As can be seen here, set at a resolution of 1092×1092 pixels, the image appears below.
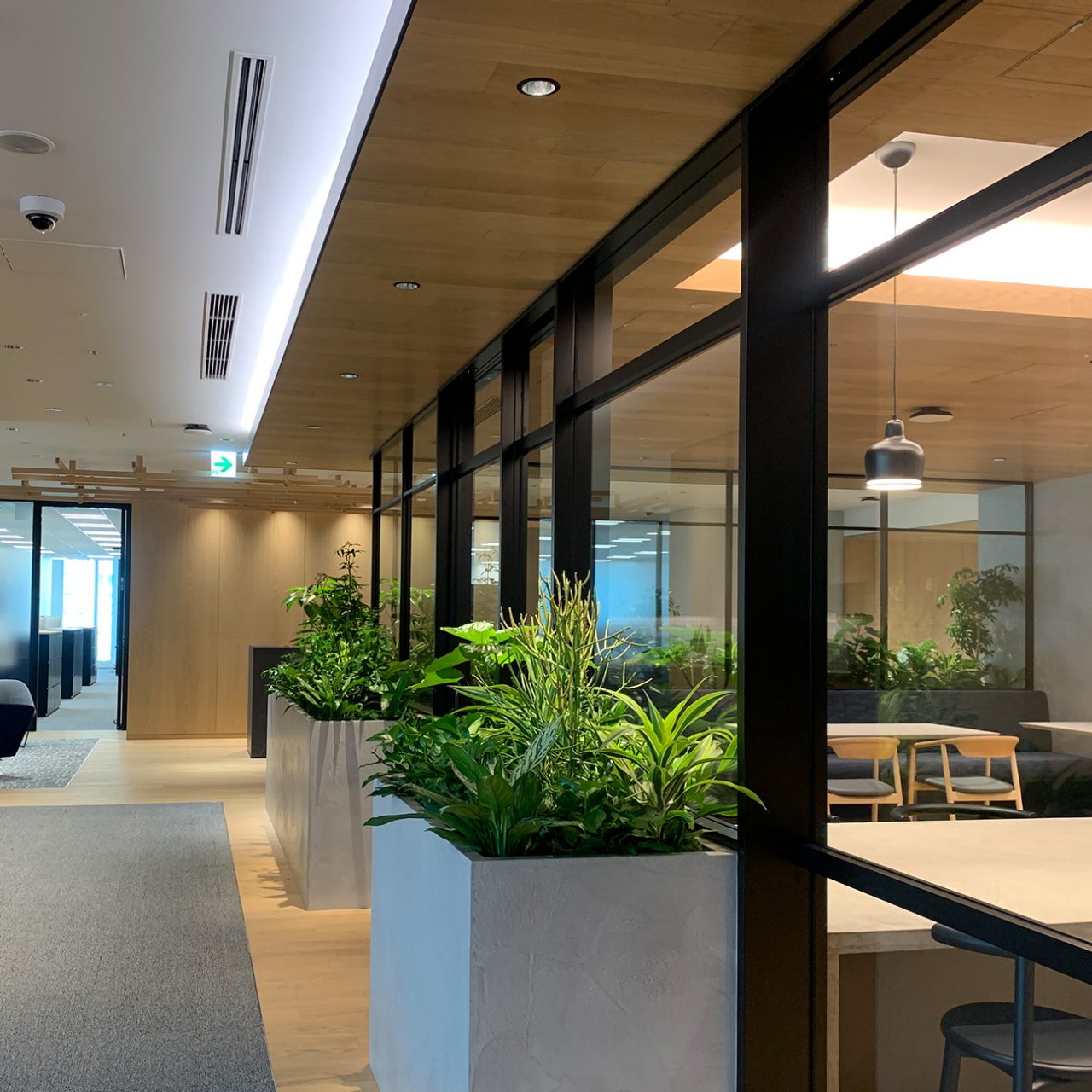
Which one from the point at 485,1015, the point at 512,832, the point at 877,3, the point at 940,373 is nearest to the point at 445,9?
the point at 877,3

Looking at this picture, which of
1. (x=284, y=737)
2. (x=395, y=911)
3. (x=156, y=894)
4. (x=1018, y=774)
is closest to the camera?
(x=1018, y=774)

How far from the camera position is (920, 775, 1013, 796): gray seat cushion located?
1.98m

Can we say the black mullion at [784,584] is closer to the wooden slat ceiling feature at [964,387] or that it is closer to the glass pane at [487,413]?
the wooden slat ceiling feature at [964,387]

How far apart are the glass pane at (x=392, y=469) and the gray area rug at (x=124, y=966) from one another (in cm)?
246

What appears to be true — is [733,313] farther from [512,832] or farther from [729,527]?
[512,832]

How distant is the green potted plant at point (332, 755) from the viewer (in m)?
5.90

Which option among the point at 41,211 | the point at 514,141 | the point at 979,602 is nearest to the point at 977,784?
the point at 979,602

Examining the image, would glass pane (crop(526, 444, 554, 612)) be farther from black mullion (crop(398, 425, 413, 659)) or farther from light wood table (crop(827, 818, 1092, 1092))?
black mullion (crop(398, 425, 413, 659))

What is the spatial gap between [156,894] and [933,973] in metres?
4.75

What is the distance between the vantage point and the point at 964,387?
2.15 m

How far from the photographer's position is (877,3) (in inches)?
90.9

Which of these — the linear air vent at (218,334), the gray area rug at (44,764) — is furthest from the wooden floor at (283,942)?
the linear air vent at (218,334)

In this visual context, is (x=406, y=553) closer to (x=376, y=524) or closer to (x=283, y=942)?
(x=376, y=524)

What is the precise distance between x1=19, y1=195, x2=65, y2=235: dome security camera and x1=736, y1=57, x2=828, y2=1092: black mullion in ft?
10.1
